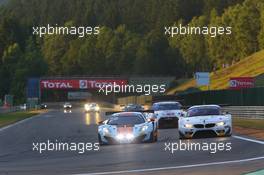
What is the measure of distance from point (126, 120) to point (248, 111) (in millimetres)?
25685

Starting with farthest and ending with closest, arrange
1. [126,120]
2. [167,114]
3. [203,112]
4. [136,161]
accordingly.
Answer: [167,114]
[203,112]
[126,120]
[136,161]

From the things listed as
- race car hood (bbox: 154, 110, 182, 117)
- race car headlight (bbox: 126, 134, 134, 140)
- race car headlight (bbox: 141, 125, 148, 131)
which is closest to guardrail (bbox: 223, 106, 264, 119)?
race car hood (bbox: 154, 110, 182, 117)

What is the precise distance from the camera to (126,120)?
24.3 m

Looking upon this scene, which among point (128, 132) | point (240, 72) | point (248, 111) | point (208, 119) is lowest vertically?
point (248, 111)

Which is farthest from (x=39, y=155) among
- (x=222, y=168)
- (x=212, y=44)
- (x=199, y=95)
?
(x=212, y=44)

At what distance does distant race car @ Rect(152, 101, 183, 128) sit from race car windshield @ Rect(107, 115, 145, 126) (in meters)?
10.2

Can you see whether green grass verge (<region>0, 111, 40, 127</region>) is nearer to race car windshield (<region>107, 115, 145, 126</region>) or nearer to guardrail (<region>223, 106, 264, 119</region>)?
guardrail (<region>223, 106, 264, 119</region>)

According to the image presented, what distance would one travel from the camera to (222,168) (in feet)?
48.3

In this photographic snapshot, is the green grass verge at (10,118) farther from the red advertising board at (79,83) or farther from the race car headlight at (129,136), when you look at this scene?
the red advertising board at (79,83)

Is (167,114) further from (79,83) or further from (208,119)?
(79,83)

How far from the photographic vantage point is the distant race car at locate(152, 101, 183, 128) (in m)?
34.8

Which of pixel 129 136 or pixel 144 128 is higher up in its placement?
pixel 144 128

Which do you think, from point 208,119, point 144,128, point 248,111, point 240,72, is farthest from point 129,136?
point 240,72

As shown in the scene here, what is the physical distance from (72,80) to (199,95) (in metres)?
52.8
